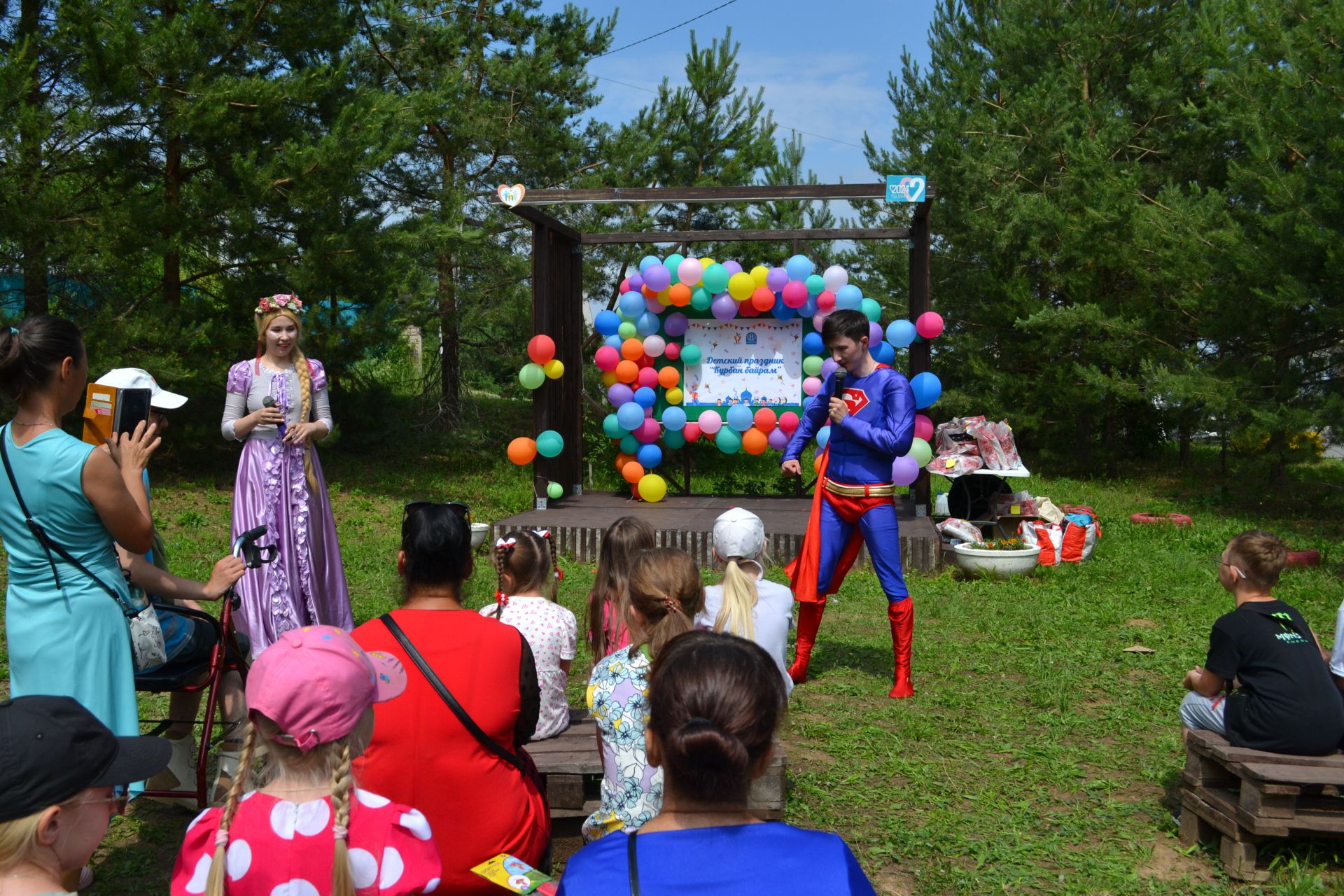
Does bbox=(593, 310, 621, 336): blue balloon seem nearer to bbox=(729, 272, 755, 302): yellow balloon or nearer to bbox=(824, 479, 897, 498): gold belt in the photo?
bbox=(729, 272, 755, 302): yellow balloon

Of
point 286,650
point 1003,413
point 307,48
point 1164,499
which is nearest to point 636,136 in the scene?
point 307,48

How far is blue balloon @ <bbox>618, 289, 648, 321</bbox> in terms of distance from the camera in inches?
364

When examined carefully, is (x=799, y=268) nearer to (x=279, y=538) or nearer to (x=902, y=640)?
(x=902, y=640)

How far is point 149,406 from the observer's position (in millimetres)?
3172

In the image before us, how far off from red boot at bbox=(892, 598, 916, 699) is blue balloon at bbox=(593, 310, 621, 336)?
508cm

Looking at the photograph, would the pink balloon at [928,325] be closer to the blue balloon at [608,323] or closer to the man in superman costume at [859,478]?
the blue balloon at [608,323]

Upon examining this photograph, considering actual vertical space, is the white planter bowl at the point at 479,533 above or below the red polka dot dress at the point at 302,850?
below

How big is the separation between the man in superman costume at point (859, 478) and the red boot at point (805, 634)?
20mm

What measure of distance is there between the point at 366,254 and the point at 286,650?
974 cm

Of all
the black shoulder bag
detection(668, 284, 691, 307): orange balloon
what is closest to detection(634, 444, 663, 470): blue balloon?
detection(668, 284, 691, 307): orange balloon

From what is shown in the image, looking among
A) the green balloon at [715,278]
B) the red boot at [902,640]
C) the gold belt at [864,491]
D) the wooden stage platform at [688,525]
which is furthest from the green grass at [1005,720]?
the green balloon at [715,278]

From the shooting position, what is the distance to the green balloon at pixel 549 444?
29.2ft

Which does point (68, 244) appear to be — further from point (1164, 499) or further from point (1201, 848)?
point (1164, 499)

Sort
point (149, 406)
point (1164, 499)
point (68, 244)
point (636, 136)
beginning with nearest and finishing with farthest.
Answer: point (149, 406) < point (68, 244) < point (1164, 499) < point (636, 136)
